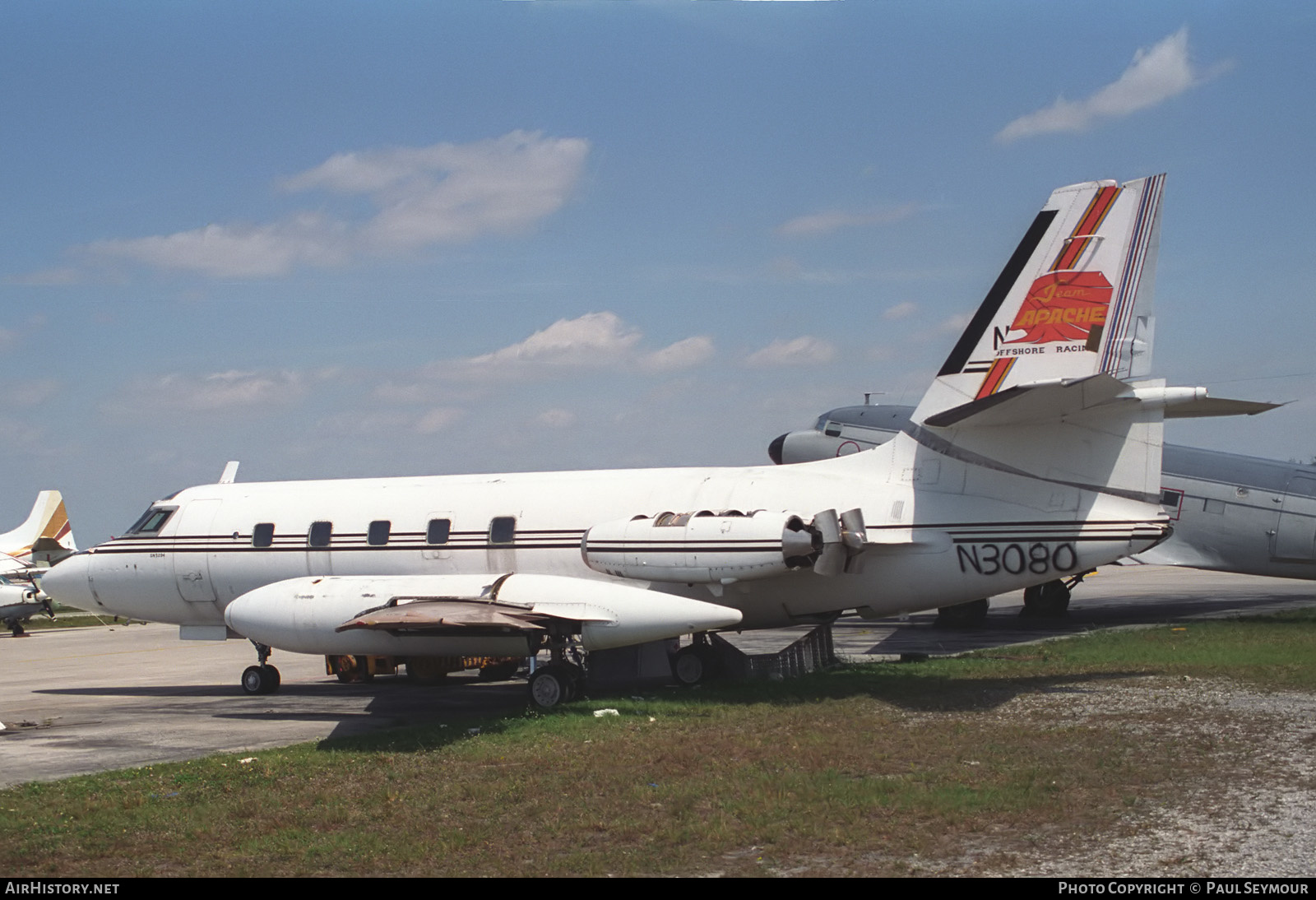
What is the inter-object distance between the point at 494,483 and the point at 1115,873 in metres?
13.2

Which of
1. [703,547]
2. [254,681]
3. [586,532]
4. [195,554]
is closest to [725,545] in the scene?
[703,547]

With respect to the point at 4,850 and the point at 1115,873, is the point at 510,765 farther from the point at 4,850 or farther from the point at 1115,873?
the point at 1115,873

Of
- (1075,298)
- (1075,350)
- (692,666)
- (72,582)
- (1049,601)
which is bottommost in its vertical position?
(1049,601)

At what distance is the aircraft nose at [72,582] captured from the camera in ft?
73.1

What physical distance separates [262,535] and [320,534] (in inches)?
48.1

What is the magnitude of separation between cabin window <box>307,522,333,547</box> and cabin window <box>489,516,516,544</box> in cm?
302

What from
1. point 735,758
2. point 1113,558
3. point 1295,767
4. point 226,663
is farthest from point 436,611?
point 226,663

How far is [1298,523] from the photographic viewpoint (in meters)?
Answer: 27.4

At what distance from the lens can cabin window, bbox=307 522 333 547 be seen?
793 inches

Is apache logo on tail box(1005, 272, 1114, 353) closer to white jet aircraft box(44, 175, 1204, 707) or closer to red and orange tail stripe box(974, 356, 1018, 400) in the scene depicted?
white jet aircraft box(44, 175, 1204, 707)

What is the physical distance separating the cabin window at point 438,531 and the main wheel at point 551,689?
3.45 m

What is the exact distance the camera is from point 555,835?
945 cm

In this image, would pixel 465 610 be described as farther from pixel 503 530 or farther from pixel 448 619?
pixel 503 530

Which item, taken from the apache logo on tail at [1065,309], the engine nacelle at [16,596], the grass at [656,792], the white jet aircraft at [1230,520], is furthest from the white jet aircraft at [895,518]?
the engine nacelle at [16,596]
